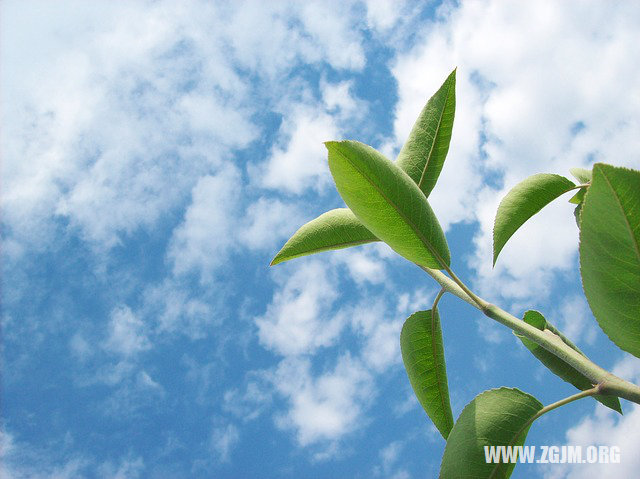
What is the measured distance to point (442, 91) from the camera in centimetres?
190

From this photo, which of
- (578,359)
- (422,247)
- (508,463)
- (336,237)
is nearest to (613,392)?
(578,359)

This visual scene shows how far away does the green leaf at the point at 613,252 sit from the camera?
1.15 m

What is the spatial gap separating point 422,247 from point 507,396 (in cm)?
55

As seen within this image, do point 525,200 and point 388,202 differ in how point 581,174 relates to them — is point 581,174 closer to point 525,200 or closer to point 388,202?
point 525,200

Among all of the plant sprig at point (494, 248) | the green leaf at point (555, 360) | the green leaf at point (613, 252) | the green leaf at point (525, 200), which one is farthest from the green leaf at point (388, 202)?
the green leaf at point (555, 360)

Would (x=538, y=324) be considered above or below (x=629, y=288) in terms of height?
above

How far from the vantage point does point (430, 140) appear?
1973mm

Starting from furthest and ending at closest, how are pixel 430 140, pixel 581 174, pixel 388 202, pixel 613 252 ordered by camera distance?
pixel 581 174 < pixel 430 140 < pixel 388 202 < pixel 613 252

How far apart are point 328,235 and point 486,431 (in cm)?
91

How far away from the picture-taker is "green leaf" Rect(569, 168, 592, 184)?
225 centimetres

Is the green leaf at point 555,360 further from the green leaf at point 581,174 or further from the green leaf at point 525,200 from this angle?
the green leaf at point 581,174

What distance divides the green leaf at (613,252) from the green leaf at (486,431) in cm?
42

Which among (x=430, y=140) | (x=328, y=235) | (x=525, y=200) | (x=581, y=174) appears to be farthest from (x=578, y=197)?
(x=328, y=235)

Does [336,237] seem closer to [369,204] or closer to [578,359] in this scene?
[369,204]
